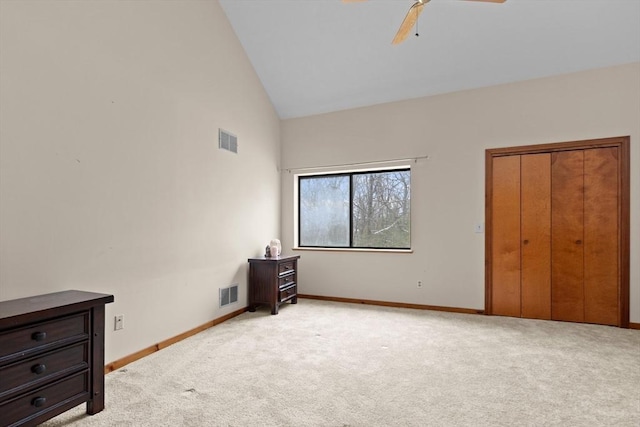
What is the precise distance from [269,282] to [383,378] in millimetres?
2177

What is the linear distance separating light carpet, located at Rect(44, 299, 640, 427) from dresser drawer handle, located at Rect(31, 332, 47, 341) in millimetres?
541

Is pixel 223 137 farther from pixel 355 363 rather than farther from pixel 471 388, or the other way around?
pixel 471 388

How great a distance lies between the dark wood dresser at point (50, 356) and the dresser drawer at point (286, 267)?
2.46 m

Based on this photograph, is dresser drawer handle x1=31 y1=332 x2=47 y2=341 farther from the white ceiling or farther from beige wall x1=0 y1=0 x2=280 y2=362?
the white ceiling

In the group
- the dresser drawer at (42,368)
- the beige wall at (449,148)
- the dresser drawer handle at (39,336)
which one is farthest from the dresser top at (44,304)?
the beige wall at (449,148)

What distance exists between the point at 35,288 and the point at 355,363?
227cm

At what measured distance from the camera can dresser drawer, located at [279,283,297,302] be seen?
444 centimetres

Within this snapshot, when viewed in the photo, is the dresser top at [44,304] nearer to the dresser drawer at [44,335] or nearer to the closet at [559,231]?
the dresser drawer at [44,335]

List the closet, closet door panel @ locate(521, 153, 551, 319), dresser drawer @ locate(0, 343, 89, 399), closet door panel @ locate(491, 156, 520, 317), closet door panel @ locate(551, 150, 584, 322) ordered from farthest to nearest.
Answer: closet door panel @ locate(491, 156, 520, 317), closet door panel @ locate(521, 153, 551, 319), closet door panel @ locate(551, 150, 584, 322), the closet, dresser drawer @ locate(0, 343, 89, 399)

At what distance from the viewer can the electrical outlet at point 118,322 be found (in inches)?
106

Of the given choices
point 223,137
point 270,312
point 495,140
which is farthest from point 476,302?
point 223,137

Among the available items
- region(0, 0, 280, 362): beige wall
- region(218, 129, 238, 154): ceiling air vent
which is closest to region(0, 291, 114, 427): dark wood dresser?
region(0, 0, 280, 362): beige wall

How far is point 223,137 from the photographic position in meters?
4.01

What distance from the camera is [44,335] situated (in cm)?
182
